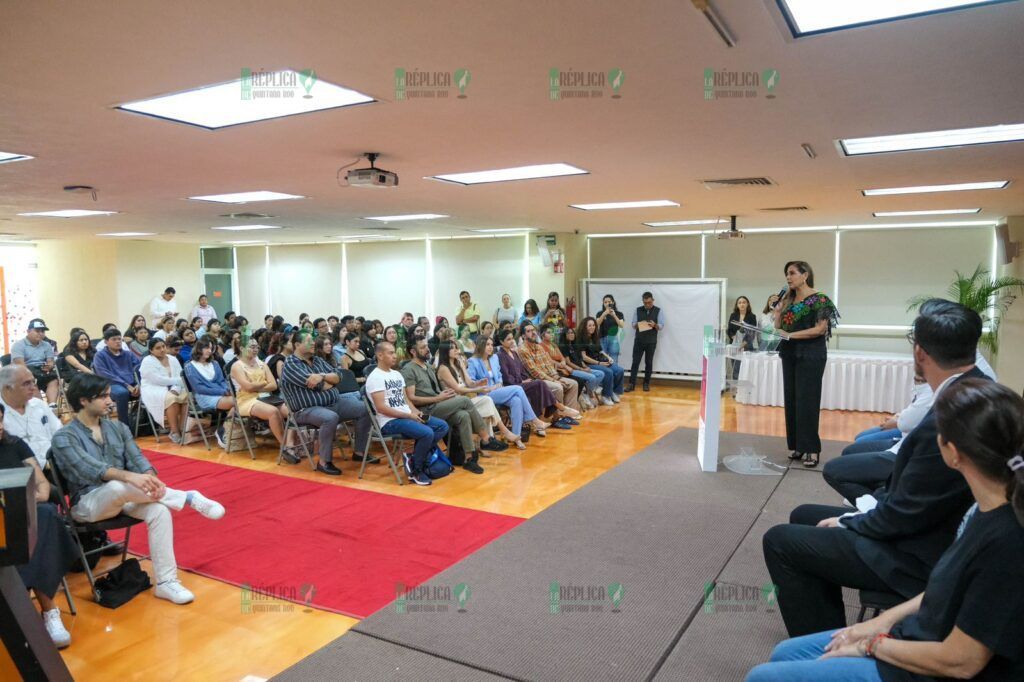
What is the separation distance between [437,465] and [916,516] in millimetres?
4148

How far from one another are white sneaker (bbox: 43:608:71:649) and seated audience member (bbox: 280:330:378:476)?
106 inches

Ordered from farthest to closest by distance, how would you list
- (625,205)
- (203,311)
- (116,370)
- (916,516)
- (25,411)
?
(203,311)
(625,205)
(116,370)
(25,411)
(916,516)

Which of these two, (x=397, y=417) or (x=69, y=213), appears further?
(x=69, y=213)

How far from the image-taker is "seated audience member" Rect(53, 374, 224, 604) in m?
3.27

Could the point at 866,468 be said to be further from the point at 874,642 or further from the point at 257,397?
the point at 257,397

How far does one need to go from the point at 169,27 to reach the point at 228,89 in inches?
30.9

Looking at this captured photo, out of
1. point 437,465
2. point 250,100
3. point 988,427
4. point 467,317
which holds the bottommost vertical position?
point 437,465

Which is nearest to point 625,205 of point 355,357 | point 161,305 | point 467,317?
point 355,357

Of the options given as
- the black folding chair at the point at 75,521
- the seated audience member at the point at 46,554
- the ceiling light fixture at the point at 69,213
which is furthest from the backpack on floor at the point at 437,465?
the ceiling light fixture at the point at 69,213

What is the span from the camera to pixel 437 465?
560 centimetres

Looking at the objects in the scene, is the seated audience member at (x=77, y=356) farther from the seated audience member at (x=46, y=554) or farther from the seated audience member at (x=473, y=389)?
the seated audience member at (x=46, y=554)

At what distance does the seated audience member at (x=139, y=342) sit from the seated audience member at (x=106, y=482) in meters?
4.84

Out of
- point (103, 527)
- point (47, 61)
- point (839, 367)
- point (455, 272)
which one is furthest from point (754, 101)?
point (455, 272)

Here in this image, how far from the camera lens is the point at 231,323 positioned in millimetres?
10047
